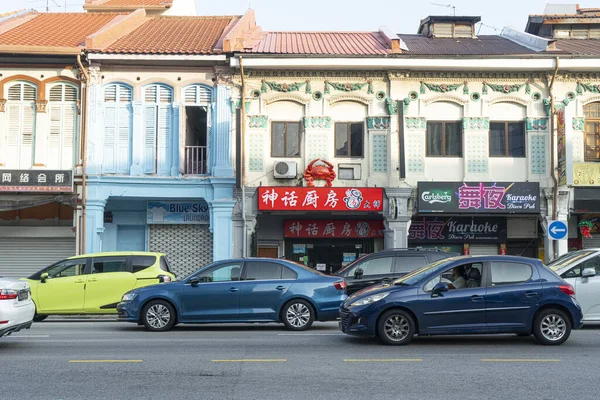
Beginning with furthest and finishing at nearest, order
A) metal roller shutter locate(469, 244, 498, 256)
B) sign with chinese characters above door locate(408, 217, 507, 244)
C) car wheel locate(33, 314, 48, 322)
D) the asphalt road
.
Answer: metal roller shutter locate(469, 244, 498, 256) → sign with chinese characters above door locate(408, 217, 507, 244) → car wheel locate(33, 314, 48, 322) → the asphalt road

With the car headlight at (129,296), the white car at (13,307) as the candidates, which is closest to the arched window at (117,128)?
the car headlight at (129,296)

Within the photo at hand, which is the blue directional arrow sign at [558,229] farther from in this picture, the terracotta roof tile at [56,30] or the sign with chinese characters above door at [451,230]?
the terracotta roof tile at [56,30]

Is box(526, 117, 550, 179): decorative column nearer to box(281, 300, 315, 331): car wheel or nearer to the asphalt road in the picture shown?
the asphalt road

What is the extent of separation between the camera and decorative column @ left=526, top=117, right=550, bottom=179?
903 inches

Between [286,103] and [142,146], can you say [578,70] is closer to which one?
[286,103]

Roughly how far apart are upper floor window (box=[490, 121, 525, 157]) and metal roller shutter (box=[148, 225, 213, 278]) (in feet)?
32.3

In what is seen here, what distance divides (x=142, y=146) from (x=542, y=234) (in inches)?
538

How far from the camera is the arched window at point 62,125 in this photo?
22594 mm

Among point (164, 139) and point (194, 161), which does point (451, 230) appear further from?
point (164, 139)

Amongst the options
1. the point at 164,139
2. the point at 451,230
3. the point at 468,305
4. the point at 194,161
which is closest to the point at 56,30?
the point at 164,139

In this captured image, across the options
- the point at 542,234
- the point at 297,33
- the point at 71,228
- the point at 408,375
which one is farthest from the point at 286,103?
the point at 408,375

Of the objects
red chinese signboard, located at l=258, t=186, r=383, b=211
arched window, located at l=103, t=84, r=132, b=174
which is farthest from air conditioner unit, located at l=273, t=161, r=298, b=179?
arched window, located at l=103, t=84, r=132, b=174

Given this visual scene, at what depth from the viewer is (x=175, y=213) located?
76.5 feet

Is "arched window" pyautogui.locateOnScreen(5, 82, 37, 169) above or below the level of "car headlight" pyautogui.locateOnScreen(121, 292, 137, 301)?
above
